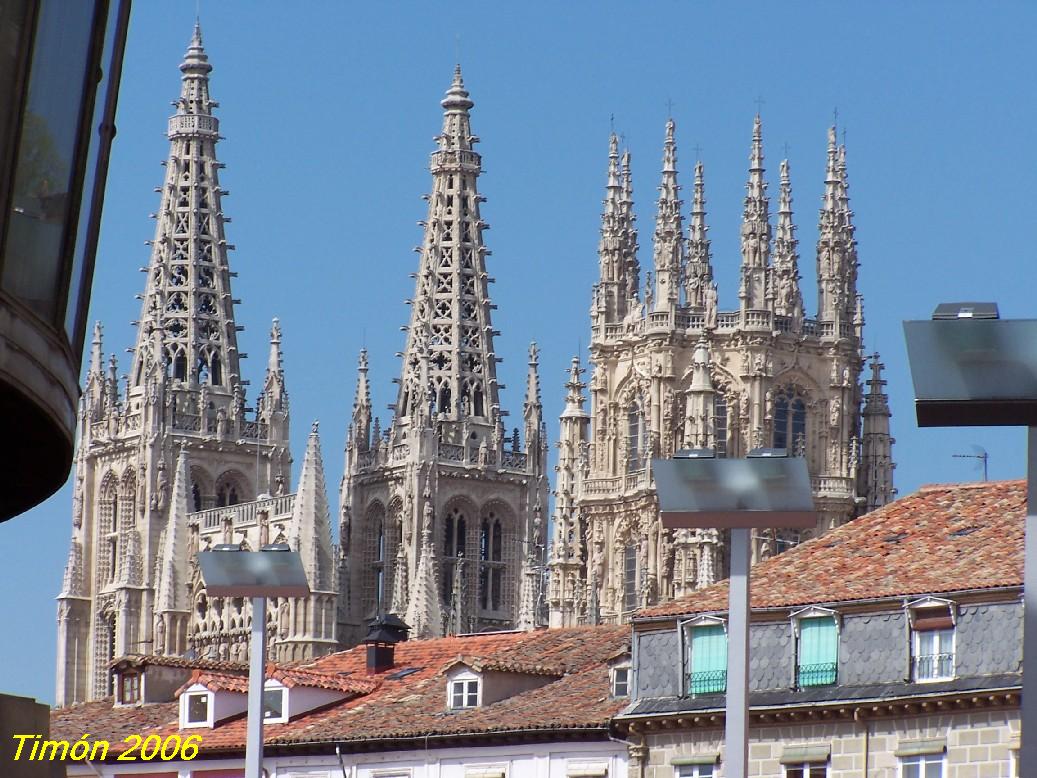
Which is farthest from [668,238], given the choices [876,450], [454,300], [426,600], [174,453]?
[174,453]

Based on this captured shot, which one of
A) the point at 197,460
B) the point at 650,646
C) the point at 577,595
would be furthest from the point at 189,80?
the point at 650,646

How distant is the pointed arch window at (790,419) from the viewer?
4058 inches

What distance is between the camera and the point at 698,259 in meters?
105

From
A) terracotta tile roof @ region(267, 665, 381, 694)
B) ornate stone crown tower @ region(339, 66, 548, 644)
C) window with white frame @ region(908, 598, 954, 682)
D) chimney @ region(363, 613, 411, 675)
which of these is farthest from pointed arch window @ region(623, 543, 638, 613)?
window with white frame @ region(908, 598, 954, 682)

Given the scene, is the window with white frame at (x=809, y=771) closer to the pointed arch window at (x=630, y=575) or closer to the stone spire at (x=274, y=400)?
the pointed arch window at (x=630, y=575)

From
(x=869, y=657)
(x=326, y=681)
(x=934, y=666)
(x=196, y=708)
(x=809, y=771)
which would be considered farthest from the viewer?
(x=326, y=681)

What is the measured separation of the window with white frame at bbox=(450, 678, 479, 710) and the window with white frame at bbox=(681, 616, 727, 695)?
6.55 m

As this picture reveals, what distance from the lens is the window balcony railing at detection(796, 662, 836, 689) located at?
39.2 metres

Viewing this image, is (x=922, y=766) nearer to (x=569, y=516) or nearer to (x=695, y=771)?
(x=695, y=771)

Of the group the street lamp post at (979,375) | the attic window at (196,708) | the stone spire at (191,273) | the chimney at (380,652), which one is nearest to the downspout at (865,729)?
the attic window at (196,708)

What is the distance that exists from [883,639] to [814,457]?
63.8 m

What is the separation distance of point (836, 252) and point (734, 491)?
8423 centimetres

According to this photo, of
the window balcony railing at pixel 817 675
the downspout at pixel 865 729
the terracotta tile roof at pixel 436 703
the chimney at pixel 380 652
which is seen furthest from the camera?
the chimney at pixel 380 652

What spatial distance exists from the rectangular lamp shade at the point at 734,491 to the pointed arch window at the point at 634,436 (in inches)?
3201
